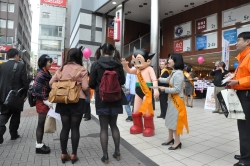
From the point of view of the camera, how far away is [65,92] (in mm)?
2645

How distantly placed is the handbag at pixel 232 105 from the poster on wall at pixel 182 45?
14067 millimetres

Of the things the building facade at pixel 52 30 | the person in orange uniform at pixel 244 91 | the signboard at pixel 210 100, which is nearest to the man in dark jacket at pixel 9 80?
the person in orange uniform at pixel 244 91

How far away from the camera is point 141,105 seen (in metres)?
4.13

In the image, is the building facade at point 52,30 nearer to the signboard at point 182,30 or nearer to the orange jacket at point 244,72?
the signboard at point 182,30

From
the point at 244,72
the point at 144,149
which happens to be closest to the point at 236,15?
the point at 244,72

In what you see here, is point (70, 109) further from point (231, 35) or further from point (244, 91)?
point (231, 35)

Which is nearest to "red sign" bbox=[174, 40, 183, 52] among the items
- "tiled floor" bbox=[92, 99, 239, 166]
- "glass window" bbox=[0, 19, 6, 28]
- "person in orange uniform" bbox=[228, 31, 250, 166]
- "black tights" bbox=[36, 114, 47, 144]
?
"tiled floor" bbox=[92, 99, 239, 166]

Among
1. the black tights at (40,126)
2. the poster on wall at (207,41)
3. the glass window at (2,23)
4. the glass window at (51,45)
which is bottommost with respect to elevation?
the black tights at (40,126)

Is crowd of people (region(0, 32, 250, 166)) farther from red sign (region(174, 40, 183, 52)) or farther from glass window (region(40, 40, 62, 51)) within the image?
glass window (region(40, 40, 62, 51))

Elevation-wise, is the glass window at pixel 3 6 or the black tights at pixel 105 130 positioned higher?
the glass window at pixel 3 6

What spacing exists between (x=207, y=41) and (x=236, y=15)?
8.28 feet

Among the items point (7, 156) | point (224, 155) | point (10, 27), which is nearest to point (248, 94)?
point (224, 155)

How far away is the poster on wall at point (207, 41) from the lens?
14.0 metres

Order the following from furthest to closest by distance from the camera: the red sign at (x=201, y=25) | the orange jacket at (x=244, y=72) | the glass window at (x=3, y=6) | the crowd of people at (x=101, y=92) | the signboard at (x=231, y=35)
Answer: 1. the glass window at (x=3, y=6)
2. the red sign at (x=201, y=25)
3. the signboard at (x=231, y=35)
4. the crowd of people at (x=101, y=92)
5. the orange jacket at (x=244, y=72)
